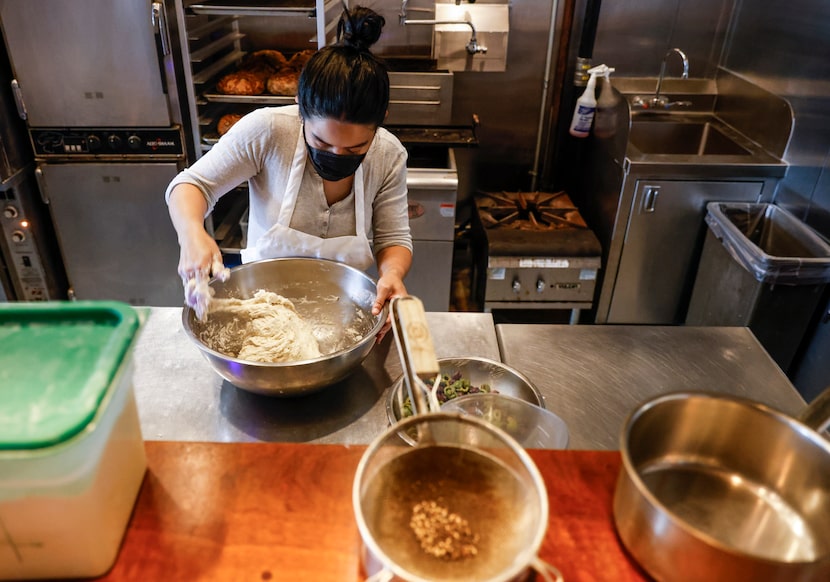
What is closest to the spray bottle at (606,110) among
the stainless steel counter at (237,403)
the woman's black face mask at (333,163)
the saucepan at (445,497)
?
the woman's black face mask at (333,163)

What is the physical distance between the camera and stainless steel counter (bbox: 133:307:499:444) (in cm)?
134

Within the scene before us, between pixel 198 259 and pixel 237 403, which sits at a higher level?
pixel 198 259

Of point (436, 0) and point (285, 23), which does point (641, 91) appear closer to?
point (436, 0)

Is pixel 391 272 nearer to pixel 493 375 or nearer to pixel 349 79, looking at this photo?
pixel 493 375

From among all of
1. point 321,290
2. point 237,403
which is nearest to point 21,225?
point 321,290

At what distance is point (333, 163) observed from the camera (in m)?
1.68

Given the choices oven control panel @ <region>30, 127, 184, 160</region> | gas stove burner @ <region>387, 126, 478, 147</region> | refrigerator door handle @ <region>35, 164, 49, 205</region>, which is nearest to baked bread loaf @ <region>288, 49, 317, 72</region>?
gas stove burner @ <region>387, 126, 478, 147</region>

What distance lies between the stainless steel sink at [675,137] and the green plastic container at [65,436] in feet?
11.1

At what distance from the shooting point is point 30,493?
0.69 metres

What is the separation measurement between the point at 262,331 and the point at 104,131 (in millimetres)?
2134

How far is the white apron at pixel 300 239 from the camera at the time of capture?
1816mm

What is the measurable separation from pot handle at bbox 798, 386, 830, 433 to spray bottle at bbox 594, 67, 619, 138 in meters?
2.65

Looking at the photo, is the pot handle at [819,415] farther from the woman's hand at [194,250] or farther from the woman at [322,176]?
the woman's hand at [194,250]

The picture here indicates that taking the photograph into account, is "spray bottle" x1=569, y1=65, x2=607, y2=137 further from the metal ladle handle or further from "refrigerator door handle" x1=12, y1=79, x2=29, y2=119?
the metal ladle handle
